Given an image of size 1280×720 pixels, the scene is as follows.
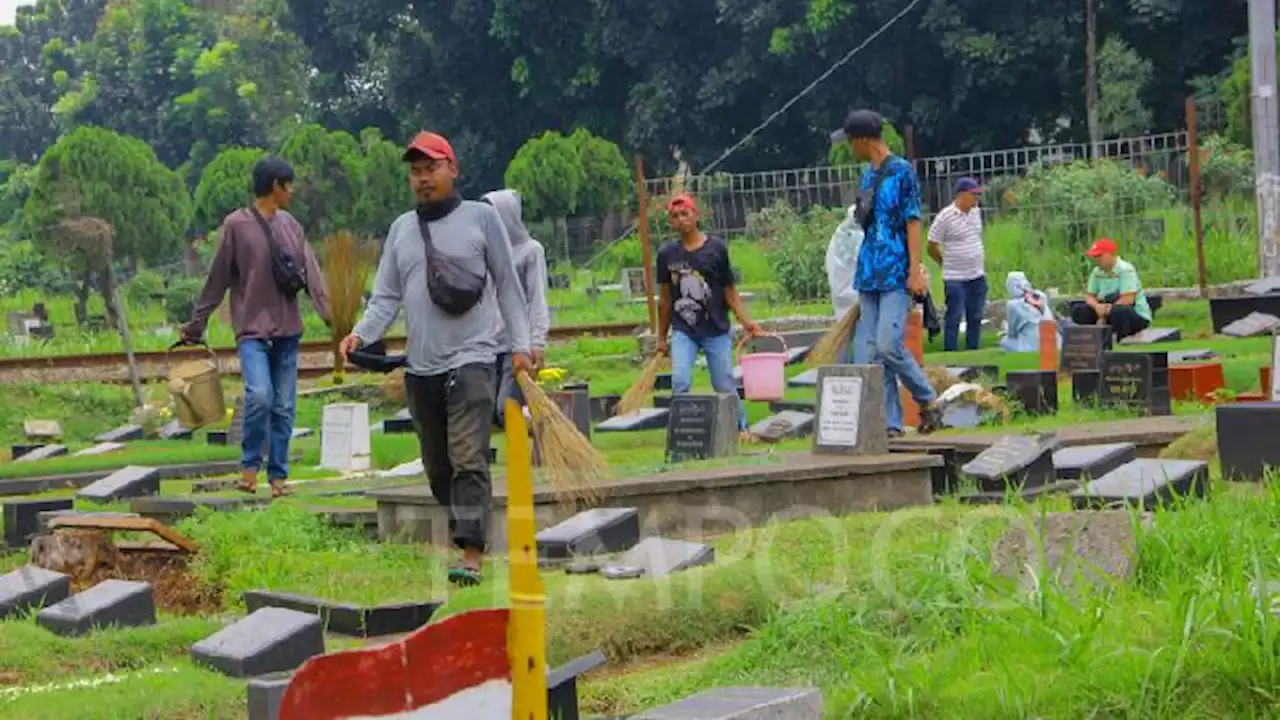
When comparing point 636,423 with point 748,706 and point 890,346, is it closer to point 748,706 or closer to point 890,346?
point 890,346

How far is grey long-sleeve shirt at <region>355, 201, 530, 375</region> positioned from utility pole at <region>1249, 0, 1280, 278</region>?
15.7 metres

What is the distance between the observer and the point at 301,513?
1106 centimetres

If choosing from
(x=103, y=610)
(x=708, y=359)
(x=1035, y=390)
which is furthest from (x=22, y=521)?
(x=1035, y=390)

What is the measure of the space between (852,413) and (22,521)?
4170 mm

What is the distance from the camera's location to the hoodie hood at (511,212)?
471 inches

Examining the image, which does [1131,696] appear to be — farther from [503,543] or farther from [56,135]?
[56,135]

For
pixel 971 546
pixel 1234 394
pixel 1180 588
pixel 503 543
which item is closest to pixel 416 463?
pixel 503 543

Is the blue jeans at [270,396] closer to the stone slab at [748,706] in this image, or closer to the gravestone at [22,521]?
the gravestone at [22,521]

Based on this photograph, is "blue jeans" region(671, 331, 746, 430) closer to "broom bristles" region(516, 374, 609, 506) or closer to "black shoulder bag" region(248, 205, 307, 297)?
"black shoulder bag" region(248, 205, 307, 297)

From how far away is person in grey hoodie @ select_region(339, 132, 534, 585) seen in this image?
375 inches

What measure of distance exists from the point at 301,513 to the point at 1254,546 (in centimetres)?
548

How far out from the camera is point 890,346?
12375 mm

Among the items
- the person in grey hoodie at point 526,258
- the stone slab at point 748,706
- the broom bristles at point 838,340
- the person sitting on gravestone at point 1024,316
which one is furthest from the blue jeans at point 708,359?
the stone slab at point 748,706

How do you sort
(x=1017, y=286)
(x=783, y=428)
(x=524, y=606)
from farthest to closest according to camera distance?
(x=1017, y=286), (x=783, y=428), (x=524, y=606)
